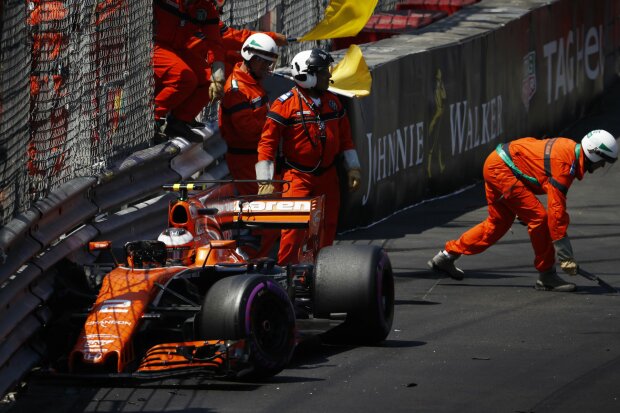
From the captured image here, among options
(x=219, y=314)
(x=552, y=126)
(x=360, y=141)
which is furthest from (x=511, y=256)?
(x=552, y=126)

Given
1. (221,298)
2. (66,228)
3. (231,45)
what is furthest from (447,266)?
(221,298)

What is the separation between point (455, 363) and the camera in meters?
8.84

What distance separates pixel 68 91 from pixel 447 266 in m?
3.87

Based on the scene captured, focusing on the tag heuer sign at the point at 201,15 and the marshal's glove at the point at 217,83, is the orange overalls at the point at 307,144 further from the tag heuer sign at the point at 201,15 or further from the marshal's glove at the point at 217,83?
the tag heuer sign at the point at 201,15

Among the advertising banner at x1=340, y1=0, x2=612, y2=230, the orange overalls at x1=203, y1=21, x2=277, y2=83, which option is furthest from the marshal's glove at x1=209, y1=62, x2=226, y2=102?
the advertising banner at x1=340, y1=0, x2=612, y2=230

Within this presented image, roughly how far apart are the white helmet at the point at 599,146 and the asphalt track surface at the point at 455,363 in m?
1.05

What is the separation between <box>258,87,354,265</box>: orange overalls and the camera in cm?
1103

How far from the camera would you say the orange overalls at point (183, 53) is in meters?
12.0

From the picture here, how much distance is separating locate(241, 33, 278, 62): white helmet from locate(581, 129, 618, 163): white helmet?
8.11 feet

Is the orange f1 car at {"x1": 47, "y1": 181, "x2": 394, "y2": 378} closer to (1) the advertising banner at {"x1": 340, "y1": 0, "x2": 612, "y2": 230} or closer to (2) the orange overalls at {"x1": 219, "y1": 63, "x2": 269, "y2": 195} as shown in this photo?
(2) the orange overalls at {"x1": 219, "y1": 63, "x2": 269, "y2": 195}

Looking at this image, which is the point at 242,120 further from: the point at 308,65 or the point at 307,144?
the point at 308,65

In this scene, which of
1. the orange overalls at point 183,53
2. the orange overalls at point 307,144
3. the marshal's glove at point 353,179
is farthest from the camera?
the orange overalls at point 183,53

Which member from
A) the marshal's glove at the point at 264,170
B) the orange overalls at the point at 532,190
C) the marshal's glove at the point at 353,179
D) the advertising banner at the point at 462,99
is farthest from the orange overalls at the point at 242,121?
the advertising banner at the point at 462,99

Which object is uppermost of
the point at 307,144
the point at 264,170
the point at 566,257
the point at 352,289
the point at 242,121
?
the point at 242,121
